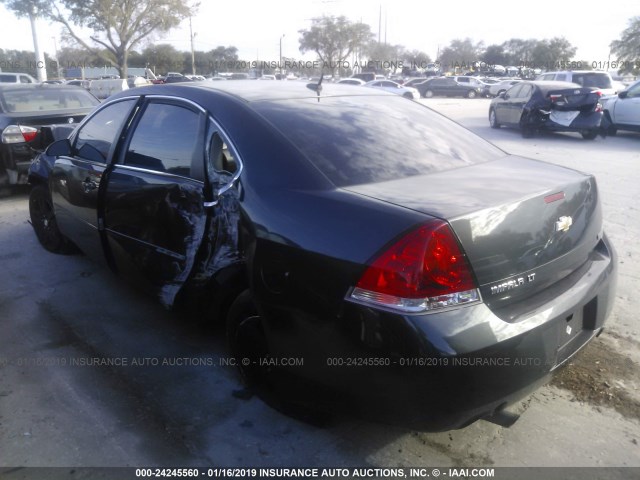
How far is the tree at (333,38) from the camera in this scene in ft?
178

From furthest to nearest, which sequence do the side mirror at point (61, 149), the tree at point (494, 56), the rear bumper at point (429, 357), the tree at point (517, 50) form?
the tree at point (494, 56), the tree at point (517, 50), the side mirror at point (61, 149), the rear bumper at point (429, 357)

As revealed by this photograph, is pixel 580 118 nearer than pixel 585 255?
No

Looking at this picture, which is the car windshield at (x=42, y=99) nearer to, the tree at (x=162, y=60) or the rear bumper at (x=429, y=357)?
the rear bumper at (x=429, y=357)

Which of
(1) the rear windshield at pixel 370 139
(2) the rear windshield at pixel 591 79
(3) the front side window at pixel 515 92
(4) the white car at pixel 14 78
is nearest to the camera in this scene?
(1) the rear windshield at pixel 370 139

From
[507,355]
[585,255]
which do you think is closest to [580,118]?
[585,255]

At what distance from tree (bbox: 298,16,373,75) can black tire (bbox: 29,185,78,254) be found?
50.6 metres

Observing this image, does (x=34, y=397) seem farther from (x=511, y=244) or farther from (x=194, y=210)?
(x=511, y=244)

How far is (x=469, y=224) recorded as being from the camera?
85.1 inches

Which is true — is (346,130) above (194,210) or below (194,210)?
above

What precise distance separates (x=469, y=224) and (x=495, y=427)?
3.97 feet

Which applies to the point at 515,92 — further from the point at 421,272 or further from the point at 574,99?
the point at 421,272

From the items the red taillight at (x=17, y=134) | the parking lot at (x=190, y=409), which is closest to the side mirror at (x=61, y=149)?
the parking lot at (x=190, y=409)

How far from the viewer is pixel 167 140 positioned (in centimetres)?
332

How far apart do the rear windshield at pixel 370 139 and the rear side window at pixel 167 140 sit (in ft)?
1.42
